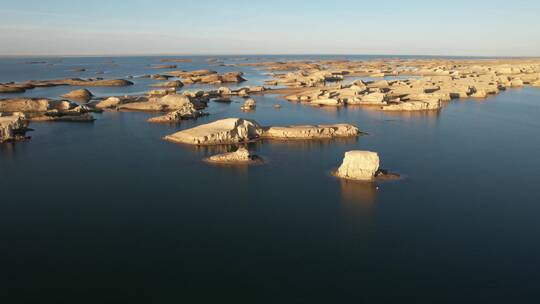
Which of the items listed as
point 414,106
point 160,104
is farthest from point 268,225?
point 414,106

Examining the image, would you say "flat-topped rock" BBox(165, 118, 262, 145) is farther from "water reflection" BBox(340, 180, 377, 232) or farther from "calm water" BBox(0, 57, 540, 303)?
"water reflection" BBox(340, 180, 377, 232)

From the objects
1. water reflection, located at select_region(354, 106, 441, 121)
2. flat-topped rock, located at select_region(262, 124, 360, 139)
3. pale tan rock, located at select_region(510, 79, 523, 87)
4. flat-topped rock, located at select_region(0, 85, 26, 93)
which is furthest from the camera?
pale tan rock, located at select_region(510, 79, 523, 87)

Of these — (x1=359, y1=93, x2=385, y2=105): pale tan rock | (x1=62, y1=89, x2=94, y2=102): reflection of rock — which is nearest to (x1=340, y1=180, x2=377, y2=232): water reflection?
(x1=359, y1=93, x2=385, y2=105): pale tan rock

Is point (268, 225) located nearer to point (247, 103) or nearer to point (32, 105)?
point (247, 103)

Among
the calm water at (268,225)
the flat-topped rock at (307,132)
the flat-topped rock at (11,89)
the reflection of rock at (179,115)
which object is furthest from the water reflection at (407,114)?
the flat-topped rock at (11,89)

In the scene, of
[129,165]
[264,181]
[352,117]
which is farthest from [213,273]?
[352,117]

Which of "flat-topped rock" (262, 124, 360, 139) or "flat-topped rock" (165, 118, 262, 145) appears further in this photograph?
"flat-topped rock" (262, 124, 360, 139)

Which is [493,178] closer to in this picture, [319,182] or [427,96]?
[319,182]
